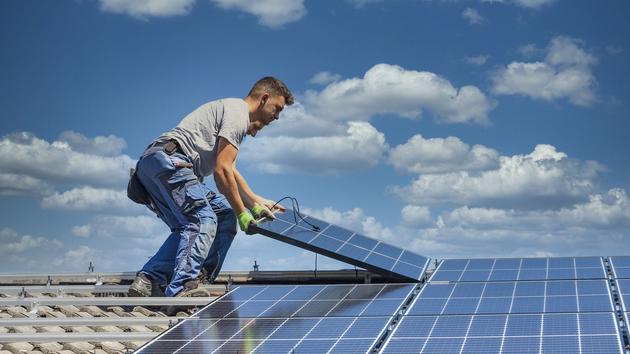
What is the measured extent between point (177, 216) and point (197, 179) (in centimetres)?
62

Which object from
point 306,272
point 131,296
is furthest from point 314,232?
point 131,296

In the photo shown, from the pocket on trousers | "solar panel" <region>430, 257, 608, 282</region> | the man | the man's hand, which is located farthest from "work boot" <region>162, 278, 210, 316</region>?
"solar panel" <region>430, 257, 608, 282</region>

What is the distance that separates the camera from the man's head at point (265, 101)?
546 inches

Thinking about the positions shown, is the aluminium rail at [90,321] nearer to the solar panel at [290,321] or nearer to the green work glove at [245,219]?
the solar panel at [290,321]

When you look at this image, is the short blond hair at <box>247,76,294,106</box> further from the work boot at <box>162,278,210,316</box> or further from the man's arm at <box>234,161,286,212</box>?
the work boot at <box>162,278,210,316</box>

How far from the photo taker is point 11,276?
53.3 ft

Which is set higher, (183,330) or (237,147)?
(237,147)

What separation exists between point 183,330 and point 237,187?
2.90 metres

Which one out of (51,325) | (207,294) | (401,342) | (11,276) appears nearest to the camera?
(401,342)

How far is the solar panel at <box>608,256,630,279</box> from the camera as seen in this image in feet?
43.8

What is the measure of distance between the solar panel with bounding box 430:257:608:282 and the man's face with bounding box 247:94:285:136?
3474mm

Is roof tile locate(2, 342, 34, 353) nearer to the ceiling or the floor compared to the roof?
nearer to the floor

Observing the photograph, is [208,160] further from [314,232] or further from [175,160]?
[314,232]

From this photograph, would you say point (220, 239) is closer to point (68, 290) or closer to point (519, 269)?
point (68, 290)
